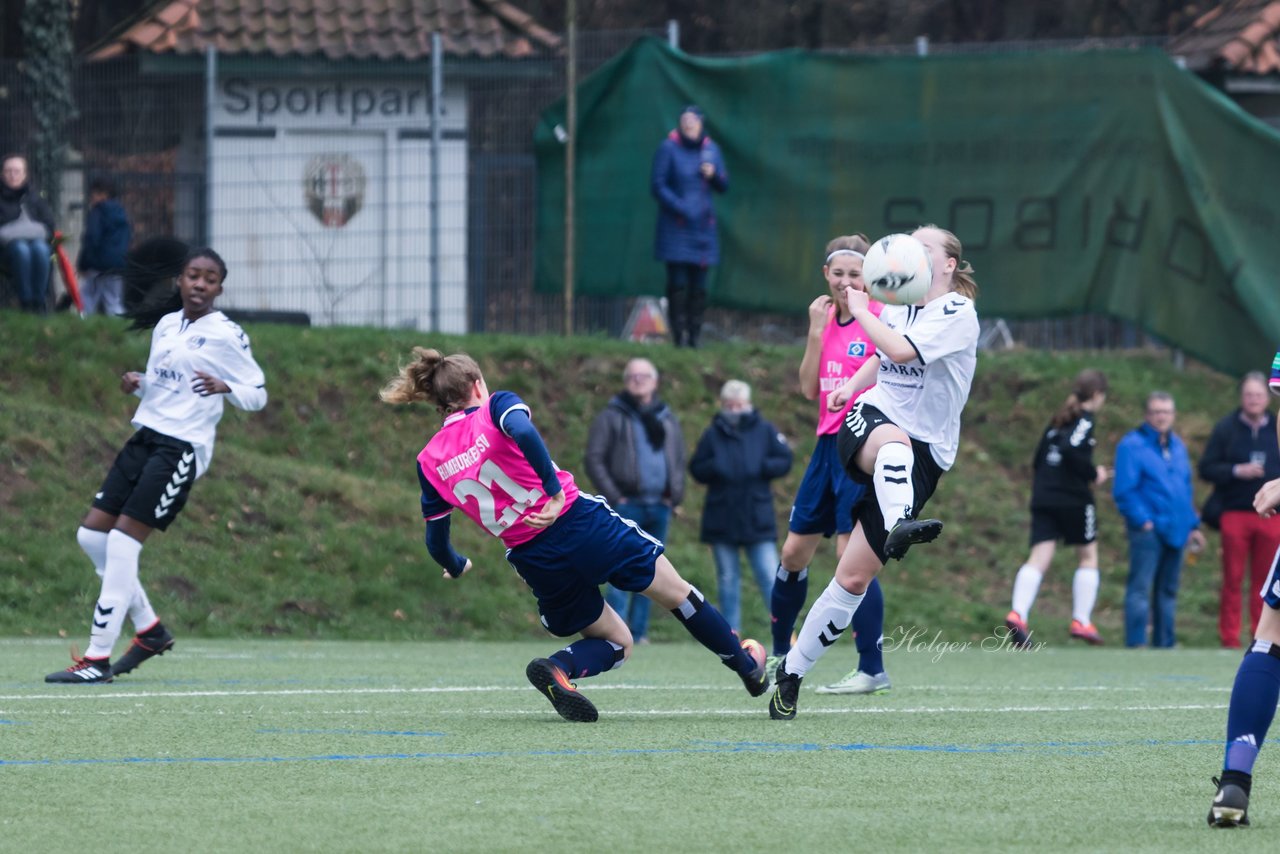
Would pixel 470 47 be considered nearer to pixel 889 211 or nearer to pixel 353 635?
pixel 889 211

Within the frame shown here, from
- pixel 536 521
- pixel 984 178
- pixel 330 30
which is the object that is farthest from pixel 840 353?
pixel 330 30

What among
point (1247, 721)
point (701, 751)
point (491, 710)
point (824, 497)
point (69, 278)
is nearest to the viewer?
point (1247, 721)

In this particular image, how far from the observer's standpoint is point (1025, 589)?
1397 cm

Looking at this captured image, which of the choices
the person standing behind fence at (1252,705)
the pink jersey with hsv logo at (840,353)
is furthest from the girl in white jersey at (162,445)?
the person standing behind fence at (1252,705)

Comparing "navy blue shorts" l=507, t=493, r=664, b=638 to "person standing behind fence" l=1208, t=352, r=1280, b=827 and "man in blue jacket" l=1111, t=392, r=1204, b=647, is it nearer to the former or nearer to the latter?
"person standing behind fence" l=1208, t=352, r=1280, b=827

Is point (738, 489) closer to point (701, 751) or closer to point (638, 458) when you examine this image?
point (638, 458)

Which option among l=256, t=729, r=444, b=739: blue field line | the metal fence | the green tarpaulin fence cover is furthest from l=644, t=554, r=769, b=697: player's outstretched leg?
the metal fence

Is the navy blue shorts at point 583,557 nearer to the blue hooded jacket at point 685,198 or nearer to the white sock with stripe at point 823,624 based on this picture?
the white sock with stripe at point 823,624

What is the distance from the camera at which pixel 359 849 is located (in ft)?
15.5

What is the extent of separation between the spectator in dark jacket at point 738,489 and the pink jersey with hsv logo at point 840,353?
5298 mm

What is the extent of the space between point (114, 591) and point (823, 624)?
142 inches

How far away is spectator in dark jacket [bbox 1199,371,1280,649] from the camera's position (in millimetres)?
15031

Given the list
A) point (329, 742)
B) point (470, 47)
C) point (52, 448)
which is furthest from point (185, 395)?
point (470, 47)

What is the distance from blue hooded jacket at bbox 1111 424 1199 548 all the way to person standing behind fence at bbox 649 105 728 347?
4141 mm
